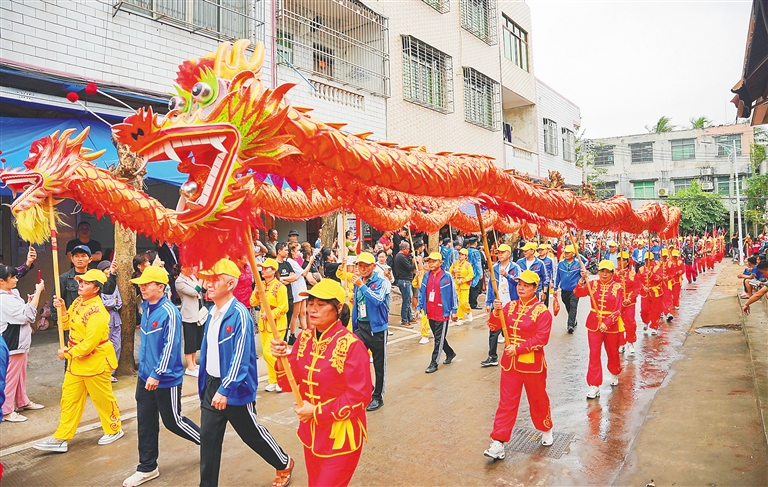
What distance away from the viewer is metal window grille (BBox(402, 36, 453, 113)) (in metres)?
14.8

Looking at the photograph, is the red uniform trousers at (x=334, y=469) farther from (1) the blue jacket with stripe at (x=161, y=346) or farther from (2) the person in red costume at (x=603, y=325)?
(2) the person in red costume at (x=603, y=325)

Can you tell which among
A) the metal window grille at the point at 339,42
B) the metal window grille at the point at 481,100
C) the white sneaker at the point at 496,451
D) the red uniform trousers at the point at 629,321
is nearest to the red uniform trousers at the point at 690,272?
the metal window grille at the point at 481,100

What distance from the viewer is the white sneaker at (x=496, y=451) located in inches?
177

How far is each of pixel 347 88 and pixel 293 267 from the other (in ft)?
18.8

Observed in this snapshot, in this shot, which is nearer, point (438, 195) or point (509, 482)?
point (438, 195)

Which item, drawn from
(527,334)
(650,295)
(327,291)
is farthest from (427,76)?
(327,291)

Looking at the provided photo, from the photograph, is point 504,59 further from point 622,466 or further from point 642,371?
point 622,466

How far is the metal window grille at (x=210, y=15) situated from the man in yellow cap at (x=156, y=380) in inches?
241

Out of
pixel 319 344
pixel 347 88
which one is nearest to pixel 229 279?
pixel 319 344

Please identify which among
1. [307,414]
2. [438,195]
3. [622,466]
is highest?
[438,195]

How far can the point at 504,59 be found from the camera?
19859 millimetres

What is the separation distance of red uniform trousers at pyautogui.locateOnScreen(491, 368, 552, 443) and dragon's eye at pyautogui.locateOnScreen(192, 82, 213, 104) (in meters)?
3.66

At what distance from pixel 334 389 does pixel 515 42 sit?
70.6 feet

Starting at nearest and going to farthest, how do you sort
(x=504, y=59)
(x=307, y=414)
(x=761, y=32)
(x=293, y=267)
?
(x=307, y=414) < (x=761, y=32) < (x=293, y=267) < (x=504, y=59)
